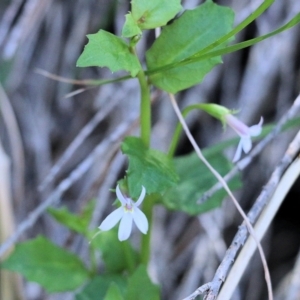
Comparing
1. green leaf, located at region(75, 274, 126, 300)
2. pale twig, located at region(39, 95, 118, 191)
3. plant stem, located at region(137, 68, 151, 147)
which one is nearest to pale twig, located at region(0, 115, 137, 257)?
pale twig, located at region(39, 95, 118, 191)

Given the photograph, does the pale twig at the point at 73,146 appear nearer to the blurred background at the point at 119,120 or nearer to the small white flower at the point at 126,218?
the blurred background at the point at 119,120

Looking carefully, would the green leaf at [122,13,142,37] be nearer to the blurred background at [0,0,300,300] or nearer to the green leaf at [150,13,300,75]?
the green leaf at [150,13,300,75]

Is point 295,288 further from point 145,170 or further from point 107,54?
point 107,54

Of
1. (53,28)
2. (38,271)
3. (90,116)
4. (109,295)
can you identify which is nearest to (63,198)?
(90,116)

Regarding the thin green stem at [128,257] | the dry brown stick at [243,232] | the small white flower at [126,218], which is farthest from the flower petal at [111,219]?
the thin green stem at [128,257]

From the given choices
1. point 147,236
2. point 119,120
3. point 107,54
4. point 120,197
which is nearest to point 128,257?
point 147,236

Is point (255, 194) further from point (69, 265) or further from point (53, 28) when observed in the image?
point (53, 28)
